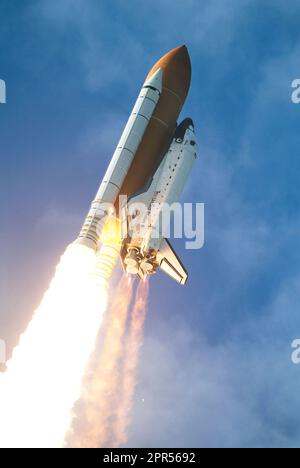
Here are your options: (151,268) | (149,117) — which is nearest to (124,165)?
(149,117)

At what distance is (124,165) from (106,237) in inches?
168

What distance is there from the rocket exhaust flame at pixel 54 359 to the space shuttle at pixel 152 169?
2222 mm

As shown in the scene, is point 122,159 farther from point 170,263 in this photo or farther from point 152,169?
point 170,263

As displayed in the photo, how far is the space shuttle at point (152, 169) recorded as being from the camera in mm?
25250

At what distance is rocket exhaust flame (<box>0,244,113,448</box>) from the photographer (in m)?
21.2

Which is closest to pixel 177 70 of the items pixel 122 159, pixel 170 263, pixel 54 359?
pixel 122 159

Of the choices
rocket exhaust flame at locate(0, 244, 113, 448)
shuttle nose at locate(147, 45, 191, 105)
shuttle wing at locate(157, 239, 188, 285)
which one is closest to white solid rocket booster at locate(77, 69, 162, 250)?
shuttle nose at locate(147, 45, 191, 105)

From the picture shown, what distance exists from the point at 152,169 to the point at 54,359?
489 inches

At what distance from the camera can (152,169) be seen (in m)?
27.7

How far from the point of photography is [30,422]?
21.2 m

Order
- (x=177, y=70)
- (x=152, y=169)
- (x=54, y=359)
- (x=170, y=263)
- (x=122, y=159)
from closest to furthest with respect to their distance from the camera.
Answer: (x=54, y=359) < (x=122, y=159) < (x=170, y=263) < (x=152, y=169) < (x=177, y=70)

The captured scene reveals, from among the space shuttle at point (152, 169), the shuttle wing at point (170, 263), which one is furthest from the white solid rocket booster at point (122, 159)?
the shuttle wing at point (170, 263)

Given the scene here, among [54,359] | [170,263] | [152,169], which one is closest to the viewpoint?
[54,359]

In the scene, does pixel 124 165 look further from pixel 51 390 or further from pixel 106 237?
pixel 51 390
